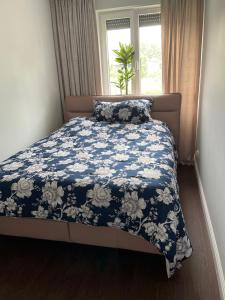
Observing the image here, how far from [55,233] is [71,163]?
57 centimetres

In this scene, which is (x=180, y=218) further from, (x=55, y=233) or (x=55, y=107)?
(x=55, y=107)

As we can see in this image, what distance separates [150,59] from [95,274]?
113 inches

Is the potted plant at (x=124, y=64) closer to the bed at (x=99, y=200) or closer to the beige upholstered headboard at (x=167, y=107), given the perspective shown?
the beige upholstered headboard at (x=167, y=107)

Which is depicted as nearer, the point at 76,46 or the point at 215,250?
the point at 215,250

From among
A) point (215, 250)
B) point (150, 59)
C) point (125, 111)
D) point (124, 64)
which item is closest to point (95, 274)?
point (215, 250)

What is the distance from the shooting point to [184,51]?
3174mm

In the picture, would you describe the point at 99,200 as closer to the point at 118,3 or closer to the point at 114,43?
the point at 114,43

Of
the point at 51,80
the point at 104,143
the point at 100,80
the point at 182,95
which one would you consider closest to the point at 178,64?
the point at 182,95

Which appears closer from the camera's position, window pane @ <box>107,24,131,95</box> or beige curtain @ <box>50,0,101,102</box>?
beige curtain @ <box>50,0,101,102</box>

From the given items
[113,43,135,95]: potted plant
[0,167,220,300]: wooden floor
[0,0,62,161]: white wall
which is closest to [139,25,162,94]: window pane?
[113,43,135,95]: potted plant

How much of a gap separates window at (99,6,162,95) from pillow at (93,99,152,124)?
466mm

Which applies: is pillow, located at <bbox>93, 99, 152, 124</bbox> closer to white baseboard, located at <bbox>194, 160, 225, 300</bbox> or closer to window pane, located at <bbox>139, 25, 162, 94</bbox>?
window pane, located at <bbox>139, 25, 162, 94</bbox>

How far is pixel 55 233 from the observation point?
6.19 ft

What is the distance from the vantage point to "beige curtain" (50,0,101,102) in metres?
3.38
